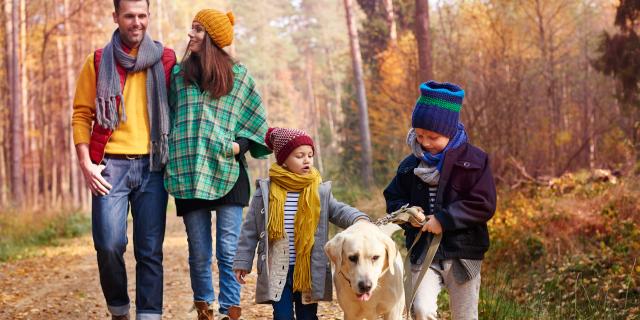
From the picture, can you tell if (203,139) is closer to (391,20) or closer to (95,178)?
(95,178)

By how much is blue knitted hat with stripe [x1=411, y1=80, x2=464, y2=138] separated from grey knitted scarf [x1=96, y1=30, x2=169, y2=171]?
5.96 ft

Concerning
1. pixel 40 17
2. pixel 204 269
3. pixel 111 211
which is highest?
pixel 40 17

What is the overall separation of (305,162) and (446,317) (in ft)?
9.33

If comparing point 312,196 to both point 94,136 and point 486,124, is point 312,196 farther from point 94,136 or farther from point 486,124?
point 486,124

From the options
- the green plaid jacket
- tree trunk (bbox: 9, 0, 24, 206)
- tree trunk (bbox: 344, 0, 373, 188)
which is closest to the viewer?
the green plaid jacket

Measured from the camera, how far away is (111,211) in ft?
16.8

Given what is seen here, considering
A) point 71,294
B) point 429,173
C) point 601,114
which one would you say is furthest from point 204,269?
point 601,114

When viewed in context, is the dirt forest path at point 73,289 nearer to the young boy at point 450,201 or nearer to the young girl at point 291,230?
the young girl at point 291,230

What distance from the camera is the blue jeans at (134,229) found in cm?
514

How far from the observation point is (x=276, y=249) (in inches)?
191

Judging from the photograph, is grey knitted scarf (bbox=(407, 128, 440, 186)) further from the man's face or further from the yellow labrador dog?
the man's face

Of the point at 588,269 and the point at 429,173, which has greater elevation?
the point at 429,173

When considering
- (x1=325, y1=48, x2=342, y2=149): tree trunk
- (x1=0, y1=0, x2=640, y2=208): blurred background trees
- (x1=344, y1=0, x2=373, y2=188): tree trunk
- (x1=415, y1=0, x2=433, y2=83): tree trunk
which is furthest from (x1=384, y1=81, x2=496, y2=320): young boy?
(x1=325, y1=48, x2=342, y2=149): tree trunk

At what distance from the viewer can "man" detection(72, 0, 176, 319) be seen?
5.14 m
